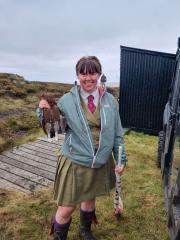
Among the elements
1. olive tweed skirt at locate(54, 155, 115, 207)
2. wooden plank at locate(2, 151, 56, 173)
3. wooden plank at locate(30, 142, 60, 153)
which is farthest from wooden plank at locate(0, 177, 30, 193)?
olive tweed skirt at locate(54, 155, 115, 207)

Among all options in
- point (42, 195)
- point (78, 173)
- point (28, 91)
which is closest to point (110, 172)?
point (78, 173)

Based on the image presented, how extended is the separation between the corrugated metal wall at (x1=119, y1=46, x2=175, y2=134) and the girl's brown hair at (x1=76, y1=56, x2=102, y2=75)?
780cm

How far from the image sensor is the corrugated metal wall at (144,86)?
10633 mm

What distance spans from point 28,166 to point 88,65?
4152 millimetres

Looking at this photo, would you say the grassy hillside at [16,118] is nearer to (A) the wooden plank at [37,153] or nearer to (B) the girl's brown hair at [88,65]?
(A) the wooden plank at [37,153]

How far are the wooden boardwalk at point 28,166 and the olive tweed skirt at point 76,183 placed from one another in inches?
94.6

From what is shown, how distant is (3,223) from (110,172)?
182cm

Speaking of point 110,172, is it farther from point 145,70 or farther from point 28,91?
point 28,91

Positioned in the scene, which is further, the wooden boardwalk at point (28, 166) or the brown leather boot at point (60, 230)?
the wooden boardwalk at point (28, 166)

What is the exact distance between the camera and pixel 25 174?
20.4ft

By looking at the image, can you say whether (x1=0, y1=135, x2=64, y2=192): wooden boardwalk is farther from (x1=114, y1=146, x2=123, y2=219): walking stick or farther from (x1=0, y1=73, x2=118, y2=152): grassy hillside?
(x1=114, y1=146, x2=123, y2=219): walking stick

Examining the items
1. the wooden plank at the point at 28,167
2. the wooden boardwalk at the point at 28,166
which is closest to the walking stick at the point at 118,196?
the wooden boardwalk at the point at 28,166

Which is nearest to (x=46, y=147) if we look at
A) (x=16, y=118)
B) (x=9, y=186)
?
(x=9, y=186)

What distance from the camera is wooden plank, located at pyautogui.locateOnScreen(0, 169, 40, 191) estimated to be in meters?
5.67
